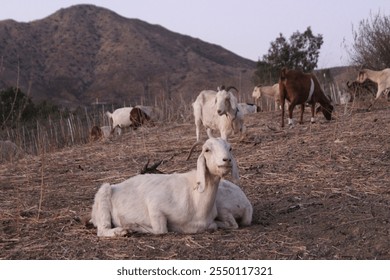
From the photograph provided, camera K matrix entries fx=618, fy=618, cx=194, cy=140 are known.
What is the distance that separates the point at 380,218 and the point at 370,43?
1651cm

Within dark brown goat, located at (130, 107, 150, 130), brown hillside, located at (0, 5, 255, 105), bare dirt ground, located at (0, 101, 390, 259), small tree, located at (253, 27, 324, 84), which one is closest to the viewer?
bare dirt ground, located at (0, 101, 390, 259)

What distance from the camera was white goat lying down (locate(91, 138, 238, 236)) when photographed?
5.32 metres

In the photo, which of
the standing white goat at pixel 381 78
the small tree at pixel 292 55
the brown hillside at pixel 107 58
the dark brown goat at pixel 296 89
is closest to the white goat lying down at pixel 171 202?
the dark brown goat at pixel 296 89

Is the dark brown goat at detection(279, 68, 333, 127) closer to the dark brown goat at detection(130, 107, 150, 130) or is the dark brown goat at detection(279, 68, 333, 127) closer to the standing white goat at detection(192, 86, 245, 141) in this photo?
the standing white goat at detection(192, 86, 245, 141)

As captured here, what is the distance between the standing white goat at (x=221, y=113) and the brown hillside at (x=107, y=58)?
1546 inches

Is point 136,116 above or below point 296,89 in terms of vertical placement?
below

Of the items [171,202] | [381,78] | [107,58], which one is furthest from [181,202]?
[107,58]

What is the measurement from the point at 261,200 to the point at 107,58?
214 feet

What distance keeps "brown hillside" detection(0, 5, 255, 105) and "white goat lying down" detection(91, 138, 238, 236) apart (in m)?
45.4

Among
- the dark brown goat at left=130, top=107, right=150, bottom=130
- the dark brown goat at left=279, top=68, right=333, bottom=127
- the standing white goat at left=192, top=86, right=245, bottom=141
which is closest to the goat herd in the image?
the standing white goat at left=192, top=86, right=245, bottom=141

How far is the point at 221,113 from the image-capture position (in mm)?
10586

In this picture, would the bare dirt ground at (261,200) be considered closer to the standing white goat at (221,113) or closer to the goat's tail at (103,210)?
the goat's tail at (103,210)

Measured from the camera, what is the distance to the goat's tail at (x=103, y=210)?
5.53 meters

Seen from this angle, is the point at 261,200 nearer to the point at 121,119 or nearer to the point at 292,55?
the point at 121,119
